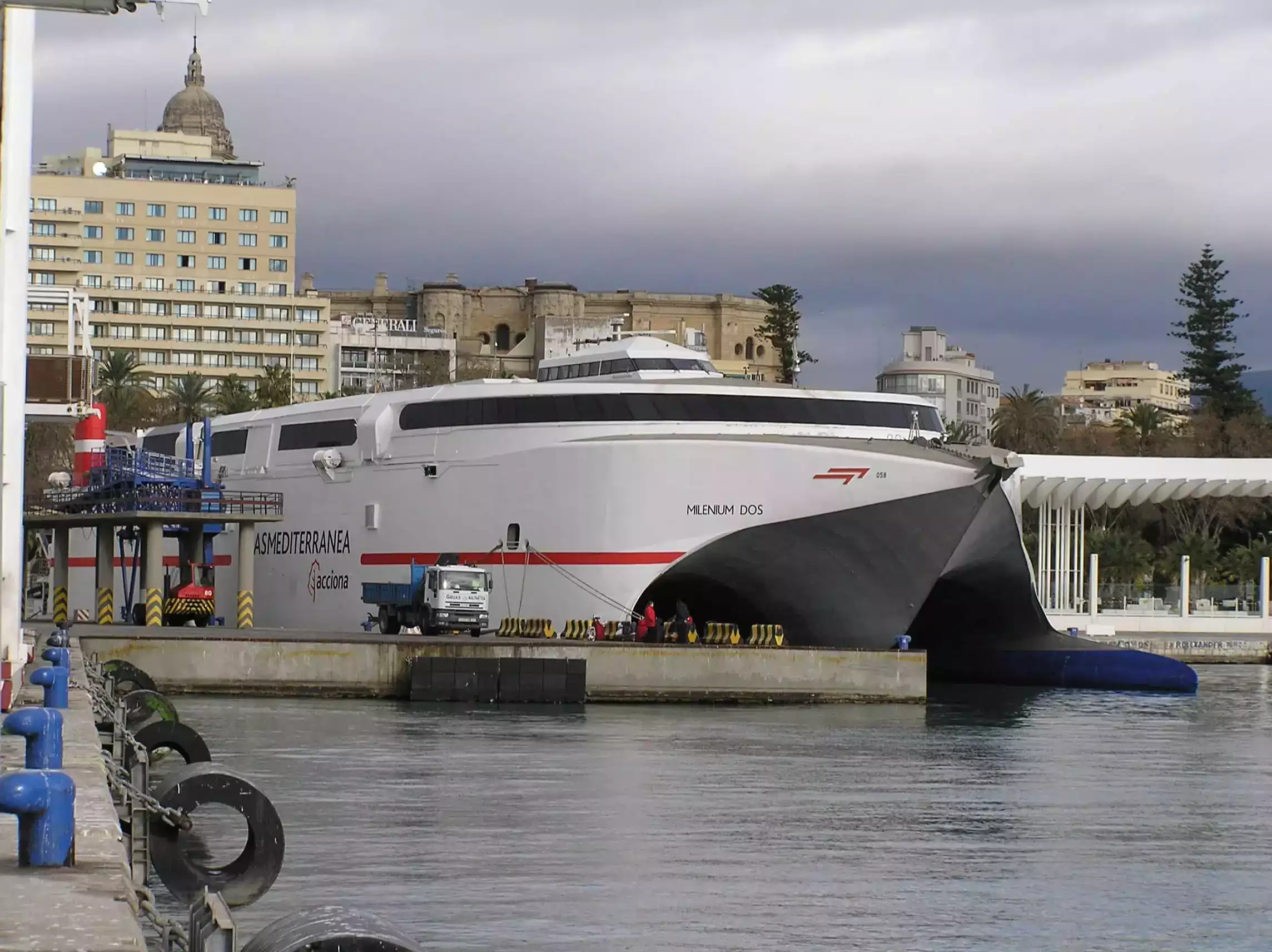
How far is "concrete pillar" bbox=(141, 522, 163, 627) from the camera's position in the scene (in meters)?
45.1

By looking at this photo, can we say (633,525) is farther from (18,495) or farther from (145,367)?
(145,367)

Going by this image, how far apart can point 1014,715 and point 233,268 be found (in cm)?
9237

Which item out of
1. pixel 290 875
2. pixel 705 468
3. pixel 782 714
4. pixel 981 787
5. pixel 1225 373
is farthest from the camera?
pixel 1225 373

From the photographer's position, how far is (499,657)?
38375 mm

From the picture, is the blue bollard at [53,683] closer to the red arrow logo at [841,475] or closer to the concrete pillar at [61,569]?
the red arrow logo at [841,475]

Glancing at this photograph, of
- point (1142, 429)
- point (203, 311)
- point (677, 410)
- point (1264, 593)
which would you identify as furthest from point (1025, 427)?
point (677, 410)

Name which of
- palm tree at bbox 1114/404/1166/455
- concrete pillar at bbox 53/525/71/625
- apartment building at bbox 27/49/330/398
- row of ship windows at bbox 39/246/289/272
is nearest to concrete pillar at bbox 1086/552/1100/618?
palm tree at bbox 1114/404/1166/455

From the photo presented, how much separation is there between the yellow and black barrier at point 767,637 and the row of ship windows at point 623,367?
7.43 m

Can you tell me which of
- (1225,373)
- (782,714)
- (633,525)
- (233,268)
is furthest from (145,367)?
(782,714)

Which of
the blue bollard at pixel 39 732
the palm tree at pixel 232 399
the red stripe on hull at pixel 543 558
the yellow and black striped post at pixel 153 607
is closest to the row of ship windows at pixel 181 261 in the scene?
the palm tree at pixel 232 399

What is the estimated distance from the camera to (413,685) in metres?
37.8

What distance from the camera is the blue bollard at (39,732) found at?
10969mm

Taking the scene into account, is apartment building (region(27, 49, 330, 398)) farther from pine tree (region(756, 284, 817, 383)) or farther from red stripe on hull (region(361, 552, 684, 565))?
red stripe on hull (region(361, 552, 684, 565))

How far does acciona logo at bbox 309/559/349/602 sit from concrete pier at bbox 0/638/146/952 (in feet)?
118
